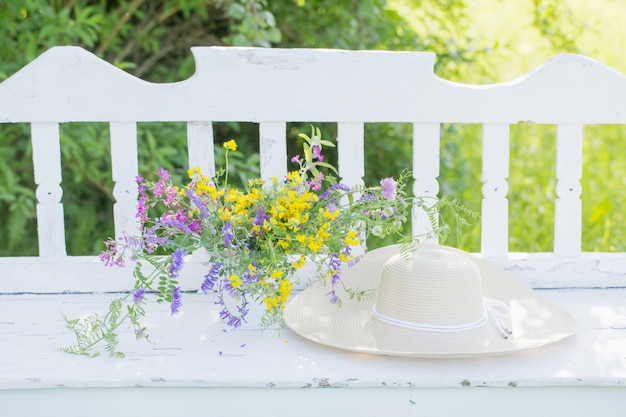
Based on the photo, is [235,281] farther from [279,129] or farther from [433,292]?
[279,129]

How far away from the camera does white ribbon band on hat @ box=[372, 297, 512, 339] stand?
1690 mm

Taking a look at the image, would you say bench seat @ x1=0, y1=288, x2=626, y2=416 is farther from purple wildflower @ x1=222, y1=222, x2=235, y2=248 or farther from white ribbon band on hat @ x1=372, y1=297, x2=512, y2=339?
purple wildflower @ x1=222, y1=222, x2=235, y2=248

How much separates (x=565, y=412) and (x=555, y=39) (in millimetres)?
1878

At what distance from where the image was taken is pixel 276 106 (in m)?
2.08

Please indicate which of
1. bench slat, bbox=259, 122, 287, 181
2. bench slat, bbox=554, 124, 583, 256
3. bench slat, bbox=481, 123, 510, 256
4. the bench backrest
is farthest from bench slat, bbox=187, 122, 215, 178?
bench slat, bbox=554, 124, 583, 256

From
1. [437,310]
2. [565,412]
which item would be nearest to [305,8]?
[437,310]

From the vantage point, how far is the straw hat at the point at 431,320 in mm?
1673

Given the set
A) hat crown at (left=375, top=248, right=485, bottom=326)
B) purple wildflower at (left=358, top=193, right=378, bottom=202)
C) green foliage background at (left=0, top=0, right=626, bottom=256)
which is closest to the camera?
hat crown at (left=375, top=248, right=485, bottom=326)

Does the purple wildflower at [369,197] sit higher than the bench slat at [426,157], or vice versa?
the bench slat at [426,157]

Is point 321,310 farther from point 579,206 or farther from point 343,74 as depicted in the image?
point 579,206

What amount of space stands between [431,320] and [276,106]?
71cm

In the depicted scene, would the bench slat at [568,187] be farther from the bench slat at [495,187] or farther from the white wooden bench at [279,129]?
the bench slat at [495,187]

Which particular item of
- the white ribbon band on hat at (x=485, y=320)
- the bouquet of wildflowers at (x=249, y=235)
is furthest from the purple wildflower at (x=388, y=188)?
the white ribbon band on hat at (x=485, y=320)

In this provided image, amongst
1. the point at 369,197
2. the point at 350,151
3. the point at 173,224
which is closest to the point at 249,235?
the point at 173,224
